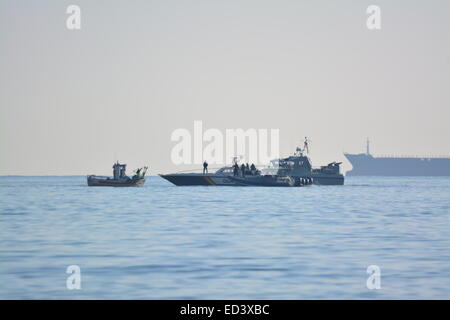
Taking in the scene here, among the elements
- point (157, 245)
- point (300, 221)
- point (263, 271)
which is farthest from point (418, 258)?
point (300, 221)

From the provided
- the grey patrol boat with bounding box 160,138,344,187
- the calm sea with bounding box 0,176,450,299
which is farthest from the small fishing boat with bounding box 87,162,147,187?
the calm sea with bounding box 0,176,450,299

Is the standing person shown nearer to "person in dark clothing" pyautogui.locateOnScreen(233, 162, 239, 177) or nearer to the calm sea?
"person in dark clothing" pyautogui.locateOnScreen(233, 162, 239, 177)

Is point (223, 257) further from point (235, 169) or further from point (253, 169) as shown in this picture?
point (253, 169)

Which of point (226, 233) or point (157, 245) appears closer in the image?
point (157, 245)

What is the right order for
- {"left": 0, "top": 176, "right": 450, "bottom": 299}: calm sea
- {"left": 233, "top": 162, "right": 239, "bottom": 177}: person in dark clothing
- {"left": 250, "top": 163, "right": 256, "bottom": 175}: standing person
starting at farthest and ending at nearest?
{"left": 250, "top": 163, "right": 256, "bottom": 175}: standing person, {"left": 233, "top": 162, "right": 239, "bottom": 177}: person in dark clothing, {"left": 0, "top": 176, "right": 450, "bottom": 299}: calm sea

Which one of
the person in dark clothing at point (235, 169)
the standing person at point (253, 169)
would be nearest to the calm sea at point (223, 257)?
the person in dark clothing at point (235, 169)

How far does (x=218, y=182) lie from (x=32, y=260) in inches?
4078

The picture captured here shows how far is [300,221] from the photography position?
174 feet

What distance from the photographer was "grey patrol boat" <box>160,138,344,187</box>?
134 meters

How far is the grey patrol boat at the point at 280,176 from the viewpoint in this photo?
134 meters

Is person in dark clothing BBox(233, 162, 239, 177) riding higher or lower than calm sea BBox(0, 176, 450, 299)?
higher

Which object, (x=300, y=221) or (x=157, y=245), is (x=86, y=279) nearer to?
(x=157, y=245)

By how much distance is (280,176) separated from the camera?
14212 cm
